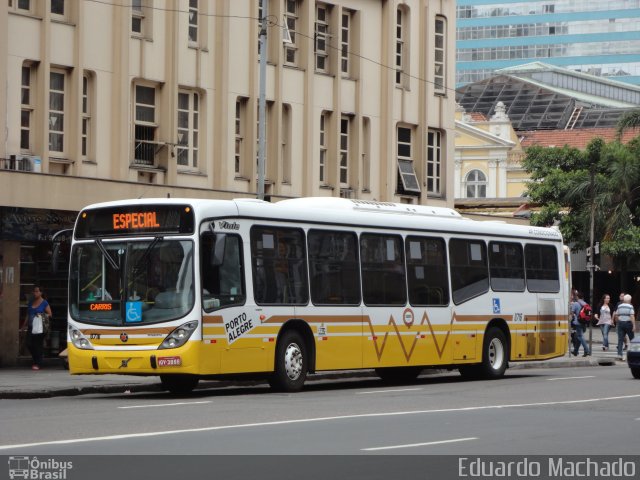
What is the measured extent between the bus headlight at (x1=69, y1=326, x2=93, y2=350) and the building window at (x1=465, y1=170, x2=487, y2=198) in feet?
193

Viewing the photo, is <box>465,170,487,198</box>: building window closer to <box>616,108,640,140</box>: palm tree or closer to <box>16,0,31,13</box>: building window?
<box>616,108,640,140</box>: palm tree

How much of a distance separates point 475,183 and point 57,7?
5157 cm

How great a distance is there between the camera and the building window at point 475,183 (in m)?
79.8

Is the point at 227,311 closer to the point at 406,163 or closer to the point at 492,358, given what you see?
the point at 492,358

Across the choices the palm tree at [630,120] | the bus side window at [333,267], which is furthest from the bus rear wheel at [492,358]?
the palm tree at [630,120]

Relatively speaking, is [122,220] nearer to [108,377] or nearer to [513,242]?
[108,377]

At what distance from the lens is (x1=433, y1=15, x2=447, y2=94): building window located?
4278 cm

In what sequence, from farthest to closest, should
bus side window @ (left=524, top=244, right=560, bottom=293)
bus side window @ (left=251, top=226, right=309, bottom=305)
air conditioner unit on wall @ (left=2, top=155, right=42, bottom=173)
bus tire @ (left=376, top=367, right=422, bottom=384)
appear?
bus side window @ (left=524, top=244, right=560, bottom=293) < air conditioner unit on wall @ (left=2, top=155, right=42, bottom=173) < bus tire @ (left=376, top=367, right=422, bottom=384) < bus side window @ (left=251, top=226, right=309, bottom=305)

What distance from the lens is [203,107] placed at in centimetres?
3431

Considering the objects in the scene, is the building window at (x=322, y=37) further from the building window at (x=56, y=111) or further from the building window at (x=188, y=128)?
the building window at (x=56, y=111)

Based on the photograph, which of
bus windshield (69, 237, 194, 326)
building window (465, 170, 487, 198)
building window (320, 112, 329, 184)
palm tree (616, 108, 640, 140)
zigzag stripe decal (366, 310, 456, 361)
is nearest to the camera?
bus windshield (69, 237, 194, 326)

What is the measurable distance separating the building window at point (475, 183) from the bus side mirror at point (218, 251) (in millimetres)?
58694

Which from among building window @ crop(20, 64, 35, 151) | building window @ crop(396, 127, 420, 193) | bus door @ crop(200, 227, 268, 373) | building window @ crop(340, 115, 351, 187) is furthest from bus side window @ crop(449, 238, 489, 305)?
building window @ crop(396, 127, 420, 193)
